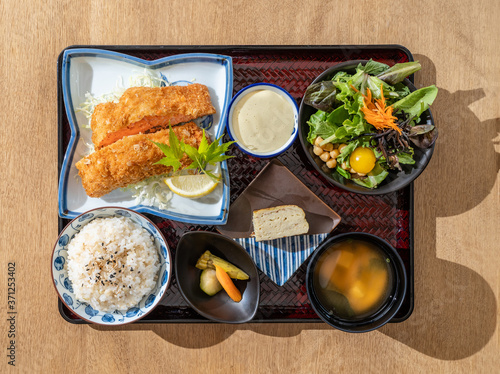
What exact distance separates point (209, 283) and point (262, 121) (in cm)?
91

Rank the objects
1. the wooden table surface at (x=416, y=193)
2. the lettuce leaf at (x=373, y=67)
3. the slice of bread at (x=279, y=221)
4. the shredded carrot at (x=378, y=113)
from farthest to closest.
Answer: the wooden table surface at (x=416, y=193)
the slice of bread at (x=279, y=221)
the lettuce leaf at (x=373, y=67)
the shredded carrot at (x=378, y=113)

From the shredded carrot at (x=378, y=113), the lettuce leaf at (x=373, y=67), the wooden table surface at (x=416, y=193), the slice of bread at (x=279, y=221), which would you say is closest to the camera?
the shredded carrot at (x=378, y=113)

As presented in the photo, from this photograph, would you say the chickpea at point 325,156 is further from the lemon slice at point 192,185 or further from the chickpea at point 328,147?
the lemon slice at point 192,185

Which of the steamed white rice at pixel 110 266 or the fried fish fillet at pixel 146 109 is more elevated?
the fried fish fillet at pixel 146 109

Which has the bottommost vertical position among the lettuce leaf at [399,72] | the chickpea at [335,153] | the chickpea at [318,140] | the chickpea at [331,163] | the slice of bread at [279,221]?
the slice of bread at [279,221]

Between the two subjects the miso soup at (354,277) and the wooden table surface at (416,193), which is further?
the wooden table surface at (416,193)

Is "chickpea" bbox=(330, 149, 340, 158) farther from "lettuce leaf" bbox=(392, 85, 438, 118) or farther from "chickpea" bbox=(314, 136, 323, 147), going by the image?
"lettuce leaf" bbox=(392, 85, 438, 118)

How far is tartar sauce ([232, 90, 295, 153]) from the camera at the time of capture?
1.93m

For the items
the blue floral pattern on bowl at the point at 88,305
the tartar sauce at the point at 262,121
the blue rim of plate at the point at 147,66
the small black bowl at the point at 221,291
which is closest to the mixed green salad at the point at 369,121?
the tartar sauce at the point at 262,121

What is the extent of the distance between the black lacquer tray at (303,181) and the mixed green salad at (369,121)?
20 cm

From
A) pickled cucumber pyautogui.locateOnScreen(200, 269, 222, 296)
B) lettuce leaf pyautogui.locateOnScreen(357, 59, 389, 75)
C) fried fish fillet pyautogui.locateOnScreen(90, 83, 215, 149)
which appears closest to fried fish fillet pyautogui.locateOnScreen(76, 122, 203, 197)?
fried fish fillet pyautogui.locateOnScreen(90, 83, 215, 149)

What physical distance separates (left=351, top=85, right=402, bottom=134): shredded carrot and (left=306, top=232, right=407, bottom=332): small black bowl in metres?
0.56

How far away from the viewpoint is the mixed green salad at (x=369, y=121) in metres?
1.73

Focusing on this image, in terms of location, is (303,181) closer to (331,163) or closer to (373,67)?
(331,163)
